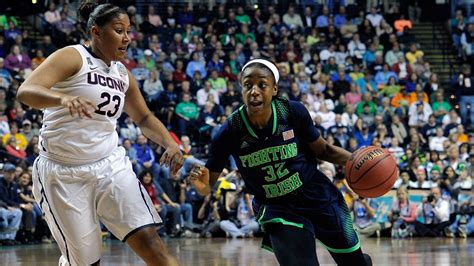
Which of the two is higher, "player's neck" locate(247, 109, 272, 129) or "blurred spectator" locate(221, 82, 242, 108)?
"player's neck" locate(247, 109, 272, 129)

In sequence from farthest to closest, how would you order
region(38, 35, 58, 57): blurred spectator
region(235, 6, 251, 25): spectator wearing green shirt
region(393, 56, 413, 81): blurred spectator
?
region(235, 6, 251, 25): spectator wearing green shirt < region(393, 56, 413, 81): blurred spectator < region(38, 35, 58, 57): blurred spectator

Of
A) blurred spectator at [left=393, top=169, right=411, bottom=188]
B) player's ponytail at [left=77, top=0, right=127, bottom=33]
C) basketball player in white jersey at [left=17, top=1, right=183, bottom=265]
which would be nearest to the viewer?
basketball player in white jersey at [left=17, top=1, right=183, bottom=265]

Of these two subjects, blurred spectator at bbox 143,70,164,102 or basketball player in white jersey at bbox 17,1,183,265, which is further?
blurred spectator at bbox 143,70,164,102

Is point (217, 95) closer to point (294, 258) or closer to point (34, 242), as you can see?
point (34, 242)

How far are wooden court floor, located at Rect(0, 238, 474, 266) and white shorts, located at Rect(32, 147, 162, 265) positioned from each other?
4.89 meters

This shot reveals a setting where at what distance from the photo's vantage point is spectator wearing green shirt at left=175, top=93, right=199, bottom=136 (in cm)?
1881

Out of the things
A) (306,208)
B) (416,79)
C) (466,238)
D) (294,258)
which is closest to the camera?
(294,258)

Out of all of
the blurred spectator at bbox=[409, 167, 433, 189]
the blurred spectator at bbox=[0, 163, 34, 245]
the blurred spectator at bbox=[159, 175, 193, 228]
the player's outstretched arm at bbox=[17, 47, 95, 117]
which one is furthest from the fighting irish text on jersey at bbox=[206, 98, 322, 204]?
the blurred spectator at bbox=[409, 167, 433, 189]

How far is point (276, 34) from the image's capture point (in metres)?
23.4

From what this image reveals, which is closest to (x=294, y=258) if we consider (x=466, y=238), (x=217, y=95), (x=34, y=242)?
(x=34, y=242)

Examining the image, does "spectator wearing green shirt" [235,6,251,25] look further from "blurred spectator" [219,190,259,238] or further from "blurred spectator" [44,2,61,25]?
"blurred spectator" [219,190,259,238]

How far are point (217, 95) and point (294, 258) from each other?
13.9 meters

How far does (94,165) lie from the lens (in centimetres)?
587

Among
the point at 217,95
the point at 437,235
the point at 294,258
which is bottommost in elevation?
the point at 437,235
